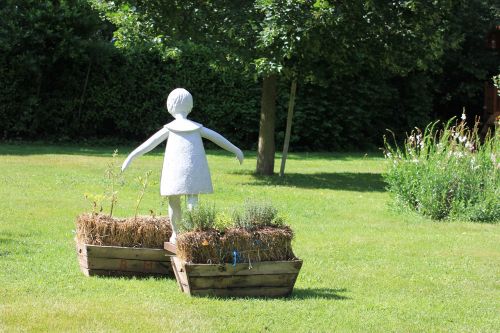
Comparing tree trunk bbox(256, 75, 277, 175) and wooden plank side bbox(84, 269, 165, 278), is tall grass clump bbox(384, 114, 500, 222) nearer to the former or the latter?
tree trunk bbox(256, 75, 277, 175)

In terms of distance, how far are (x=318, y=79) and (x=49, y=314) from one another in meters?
12.2

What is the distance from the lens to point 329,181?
18172mm

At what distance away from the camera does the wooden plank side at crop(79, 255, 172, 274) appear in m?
8.23

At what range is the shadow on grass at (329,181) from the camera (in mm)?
17016

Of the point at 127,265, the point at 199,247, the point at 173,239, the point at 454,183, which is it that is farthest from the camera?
the point at 454,183

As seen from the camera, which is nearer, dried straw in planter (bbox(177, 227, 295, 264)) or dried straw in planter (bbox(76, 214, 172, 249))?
dried straw in planter (bbox(177, 227, 295, 264))

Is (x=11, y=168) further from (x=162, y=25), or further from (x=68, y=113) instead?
(x=68, y=113)

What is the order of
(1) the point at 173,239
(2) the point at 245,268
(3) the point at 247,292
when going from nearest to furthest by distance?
(2) the point at 245,268 → (3) the point at 247,292 → (1) the point at 173,239

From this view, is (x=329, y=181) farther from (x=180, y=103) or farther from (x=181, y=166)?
(x=181, y=166)

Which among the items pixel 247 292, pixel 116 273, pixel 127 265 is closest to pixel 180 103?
pixel 127 265

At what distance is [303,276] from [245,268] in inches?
54.9

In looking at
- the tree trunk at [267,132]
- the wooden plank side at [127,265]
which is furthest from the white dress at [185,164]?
the tree trunk at [267,132]

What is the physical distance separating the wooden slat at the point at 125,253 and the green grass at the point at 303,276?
0.79 feet

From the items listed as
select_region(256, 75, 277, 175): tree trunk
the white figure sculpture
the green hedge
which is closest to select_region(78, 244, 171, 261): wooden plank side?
the white figure sculpture
